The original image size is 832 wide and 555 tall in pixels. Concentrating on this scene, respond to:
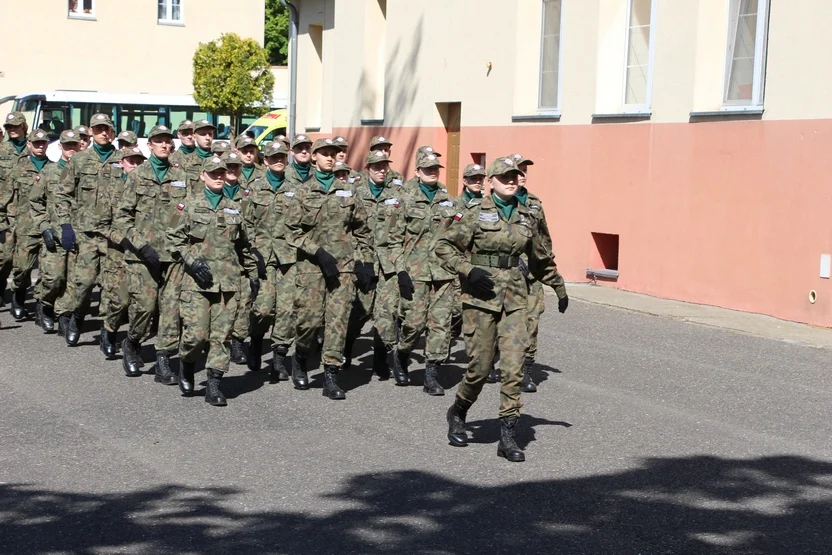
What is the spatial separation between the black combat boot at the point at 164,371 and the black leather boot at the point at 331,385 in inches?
55.9

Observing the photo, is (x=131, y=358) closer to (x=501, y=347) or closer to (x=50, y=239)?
(x=50, y=239)

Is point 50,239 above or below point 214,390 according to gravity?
above

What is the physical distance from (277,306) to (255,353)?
805 mm

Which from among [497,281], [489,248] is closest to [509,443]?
[497,281]

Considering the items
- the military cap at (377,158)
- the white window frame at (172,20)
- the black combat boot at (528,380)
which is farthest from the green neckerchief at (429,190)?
the white window frame at (172,20)

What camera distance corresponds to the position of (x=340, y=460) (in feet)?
26.4

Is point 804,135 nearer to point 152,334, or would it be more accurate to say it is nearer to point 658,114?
point 658,114

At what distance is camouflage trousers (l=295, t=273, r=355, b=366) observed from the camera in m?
10.2

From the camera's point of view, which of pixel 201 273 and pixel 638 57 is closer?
pixel 201 273

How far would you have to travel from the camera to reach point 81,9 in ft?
148

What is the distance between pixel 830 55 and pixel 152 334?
27.2 ft

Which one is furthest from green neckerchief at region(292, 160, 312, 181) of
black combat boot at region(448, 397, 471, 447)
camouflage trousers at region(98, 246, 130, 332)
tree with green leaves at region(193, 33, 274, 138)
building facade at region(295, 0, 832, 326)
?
tree with green leaves at region(193, 33, 274, 138)

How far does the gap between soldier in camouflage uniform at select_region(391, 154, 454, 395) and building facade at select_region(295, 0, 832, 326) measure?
18.5ft

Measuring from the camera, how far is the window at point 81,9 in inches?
1770
